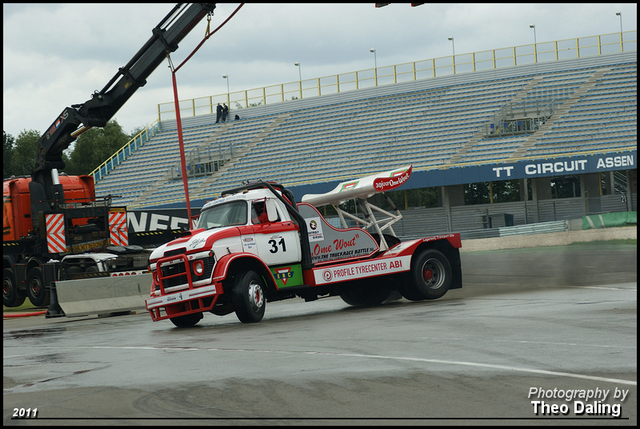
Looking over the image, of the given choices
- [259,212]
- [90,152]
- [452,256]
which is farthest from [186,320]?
[90,152]

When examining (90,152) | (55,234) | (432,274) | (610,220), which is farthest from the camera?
(90,152)

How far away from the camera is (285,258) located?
14258 millimetres

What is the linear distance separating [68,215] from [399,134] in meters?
27.0

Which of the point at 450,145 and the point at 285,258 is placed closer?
the point at 285,258

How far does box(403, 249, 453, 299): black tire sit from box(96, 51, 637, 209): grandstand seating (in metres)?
23.0

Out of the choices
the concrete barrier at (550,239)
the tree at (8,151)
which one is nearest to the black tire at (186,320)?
the concrete barrier at (550,239)

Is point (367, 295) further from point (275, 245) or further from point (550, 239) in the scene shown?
point (550, 239)

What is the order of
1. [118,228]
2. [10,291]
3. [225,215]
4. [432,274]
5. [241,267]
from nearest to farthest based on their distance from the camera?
1. [241,267]
2. [225,215]
3. [432,274]
4. [118,228]
5. [10,291]

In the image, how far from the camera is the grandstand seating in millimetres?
39062

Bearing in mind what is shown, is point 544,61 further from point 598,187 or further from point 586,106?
point 598,187

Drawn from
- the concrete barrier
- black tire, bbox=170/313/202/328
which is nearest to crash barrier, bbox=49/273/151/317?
black tire, bbox=170/313/202/328

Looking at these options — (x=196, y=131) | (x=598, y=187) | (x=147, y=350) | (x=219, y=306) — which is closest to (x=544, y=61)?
(x=598, y=187)

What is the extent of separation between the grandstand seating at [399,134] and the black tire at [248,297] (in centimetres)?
2672

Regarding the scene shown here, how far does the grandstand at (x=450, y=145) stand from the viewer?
3700 centimetres
